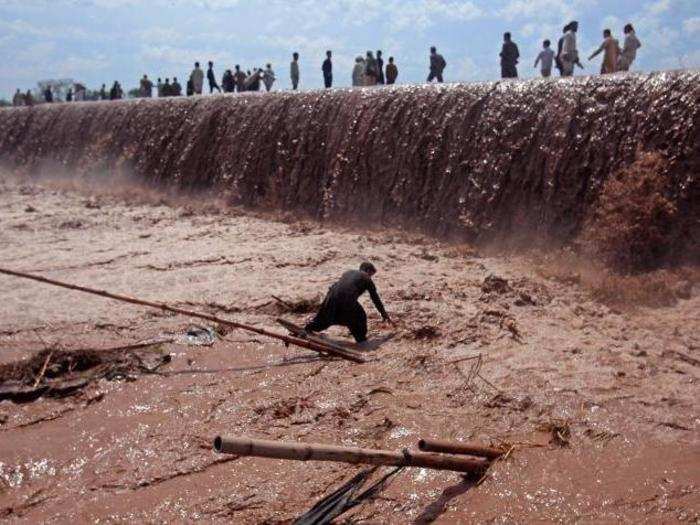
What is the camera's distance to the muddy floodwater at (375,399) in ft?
12.5

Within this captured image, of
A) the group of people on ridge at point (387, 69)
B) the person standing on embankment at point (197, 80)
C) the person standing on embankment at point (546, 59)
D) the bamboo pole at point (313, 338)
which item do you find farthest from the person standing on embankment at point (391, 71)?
the bamboo pole at point (313, 338)

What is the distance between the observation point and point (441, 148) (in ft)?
33.8

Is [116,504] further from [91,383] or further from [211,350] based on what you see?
[211,350]

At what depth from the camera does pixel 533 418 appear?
15.0ft

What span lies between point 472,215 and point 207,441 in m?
6.11

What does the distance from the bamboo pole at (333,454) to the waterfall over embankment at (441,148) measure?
17.2ft

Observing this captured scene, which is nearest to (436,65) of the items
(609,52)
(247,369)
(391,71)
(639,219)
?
(391,71)

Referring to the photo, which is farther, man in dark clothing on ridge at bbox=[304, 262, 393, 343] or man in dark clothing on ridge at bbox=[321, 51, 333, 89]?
man in dark clothing on ridge at bbox=[321, 51, 333, 89]

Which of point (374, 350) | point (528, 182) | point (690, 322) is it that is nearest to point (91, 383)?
point (374, 350)

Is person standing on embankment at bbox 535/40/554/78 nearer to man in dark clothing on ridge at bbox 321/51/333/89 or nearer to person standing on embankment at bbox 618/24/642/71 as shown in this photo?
person standing on embankment at bbox 618/24/642/71

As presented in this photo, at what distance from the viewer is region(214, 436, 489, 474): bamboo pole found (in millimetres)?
Answer: 2889

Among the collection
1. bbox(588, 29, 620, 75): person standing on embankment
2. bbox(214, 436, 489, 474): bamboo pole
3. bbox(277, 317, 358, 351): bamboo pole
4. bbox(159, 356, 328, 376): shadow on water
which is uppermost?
bbox(588, 29, 620, 75): person standing on embankment

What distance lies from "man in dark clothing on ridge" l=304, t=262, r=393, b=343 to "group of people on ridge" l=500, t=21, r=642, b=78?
5.52m

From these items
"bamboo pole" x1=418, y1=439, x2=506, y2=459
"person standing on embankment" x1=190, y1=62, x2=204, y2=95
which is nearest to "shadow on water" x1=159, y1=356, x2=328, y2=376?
"bamboo pole" x1=418, y1=439, x2=506, y2=459
